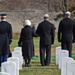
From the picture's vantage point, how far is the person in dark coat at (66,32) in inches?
625

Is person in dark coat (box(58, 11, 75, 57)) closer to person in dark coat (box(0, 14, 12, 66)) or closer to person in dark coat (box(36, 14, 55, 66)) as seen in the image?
person in dark coat (box(36, 14, 55, 66))

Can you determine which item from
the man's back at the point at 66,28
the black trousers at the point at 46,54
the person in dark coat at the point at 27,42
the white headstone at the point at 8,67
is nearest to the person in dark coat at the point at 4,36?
the person in dark coat at the point at 27,42

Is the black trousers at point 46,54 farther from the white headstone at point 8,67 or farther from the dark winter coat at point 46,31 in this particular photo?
the white headstone at point 8,67

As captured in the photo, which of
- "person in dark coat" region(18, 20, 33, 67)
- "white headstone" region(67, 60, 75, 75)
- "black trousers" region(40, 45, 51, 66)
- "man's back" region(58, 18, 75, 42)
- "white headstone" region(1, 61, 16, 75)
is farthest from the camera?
"person in dark coat" region(18, 20, 33, 67)

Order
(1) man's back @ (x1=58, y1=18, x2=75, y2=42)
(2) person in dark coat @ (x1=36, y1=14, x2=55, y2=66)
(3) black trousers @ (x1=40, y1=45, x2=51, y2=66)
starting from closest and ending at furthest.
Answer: (1) man's back @ (x1=58, y1=18, x2=75, y2=42), (2) person in dark coat @ (x1=36, y1=14, x2=55, y2=66), (3) black trousers @ (x1=40, y1=45, x2=51, y2=66)

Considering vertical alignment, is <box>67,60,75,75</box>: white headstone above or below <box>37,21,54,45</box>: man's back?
below

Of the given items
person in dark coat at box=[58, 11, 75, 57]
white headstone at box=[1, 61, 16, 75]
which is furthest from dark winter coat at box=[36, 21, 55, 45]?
white headstone at box=[1, 61, 16, 75]

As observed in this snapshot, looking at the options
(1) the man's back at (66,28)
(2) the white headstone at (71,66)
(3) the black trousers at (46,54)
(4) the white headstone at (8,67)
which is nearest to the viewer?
(4) the white headstone at (8,67)

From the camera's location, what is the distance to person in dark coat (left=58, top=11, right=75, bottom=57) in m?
15.9

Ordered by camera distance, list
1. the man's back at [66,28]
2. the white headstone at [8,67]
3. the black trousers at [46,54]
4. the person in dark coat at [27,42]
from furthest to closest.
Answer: the person in dark coat at [27,42] → the black trousers at [46,54] → the man's back at [66,28] → the white headstone at [8,67]

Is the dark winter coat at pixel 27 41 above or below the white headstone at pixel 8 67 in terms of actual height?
above

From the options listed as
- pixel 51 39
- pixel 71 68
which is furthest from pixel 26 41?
pixel 71 68

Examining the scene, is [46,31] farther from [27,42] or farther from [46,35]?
[27,42]

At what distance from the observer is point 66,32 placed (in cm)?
1606
